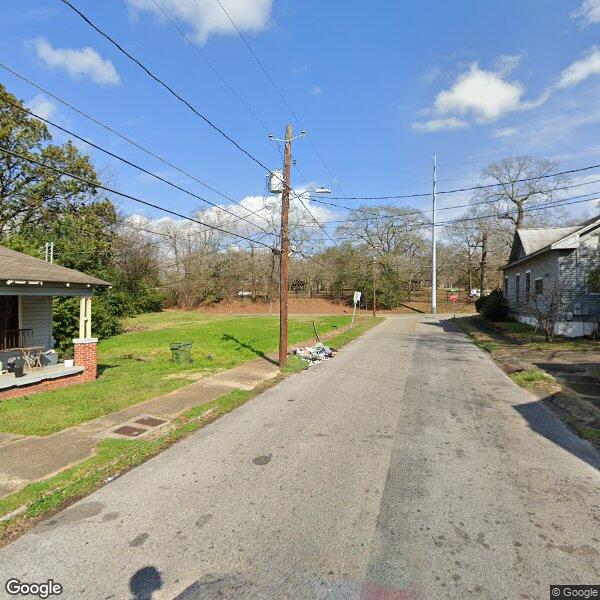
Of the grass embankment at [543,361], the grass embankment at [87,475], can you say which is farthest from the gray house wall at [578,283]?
the grass embankment at [87,475]

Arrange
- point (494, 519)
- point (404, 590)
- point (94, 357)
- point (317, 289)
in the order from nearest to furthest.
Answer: point (404, 590) → point (494, 519) → point (94, 357) → point (317, 289)

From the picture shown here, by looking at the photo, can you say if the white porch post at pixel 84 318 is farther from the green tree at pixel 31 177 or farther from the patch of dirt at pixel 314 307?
the patch of dirt at pixel 314 307

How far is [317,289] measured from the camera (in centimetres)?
7019

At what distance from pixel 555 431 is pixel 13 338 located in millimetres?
15487

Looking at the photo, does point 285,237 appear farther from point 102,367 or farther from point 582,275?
point 582,275

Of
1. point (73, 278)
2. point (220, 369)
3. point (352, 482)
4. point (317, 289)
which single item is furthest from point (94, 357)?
point (317, 289)

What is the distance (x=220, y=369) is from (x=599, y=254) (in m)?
18.6

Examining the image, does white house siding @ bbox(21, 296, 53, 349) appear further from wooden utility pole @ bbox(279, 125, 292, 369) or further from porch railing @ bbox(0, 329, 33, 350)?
wooden utility pole @ bbox(279, 125, 292, 369)

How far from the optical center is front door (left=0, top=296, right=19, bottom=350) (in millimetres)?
13094

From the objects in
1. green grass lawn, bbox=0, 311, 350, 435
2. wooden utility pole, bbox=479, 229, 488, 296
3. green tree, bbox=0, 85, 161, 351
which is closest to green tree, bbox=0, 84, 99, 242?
green tree, bbox=0, 85, 161, 351

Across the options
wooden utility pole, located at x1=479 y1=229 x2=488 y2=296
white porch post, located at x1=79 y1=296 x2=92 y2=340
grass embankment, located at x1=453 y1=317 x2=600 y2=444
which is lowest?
grass embankment, located at x1=453 y1=317 x2=600 y2=444

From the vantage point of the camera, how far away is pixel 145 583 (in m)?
3.13

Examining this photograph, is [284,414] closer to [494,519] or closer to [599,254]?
[494,519]

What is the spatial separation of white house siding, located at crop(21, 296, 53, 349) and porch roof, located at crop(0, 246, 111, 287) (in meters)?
2.15
